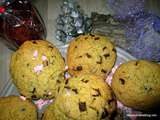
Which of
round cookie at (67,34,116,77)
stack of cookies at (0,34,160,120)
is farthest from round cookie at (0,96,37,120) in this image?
round cookie at (67,34,116,77)

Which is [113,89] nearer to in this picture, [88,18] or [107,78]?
[107,78]

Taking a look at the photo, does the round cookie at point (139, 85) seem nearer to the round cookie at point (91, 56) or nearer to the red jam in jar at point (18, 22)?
the round cookie at point (91, 56)

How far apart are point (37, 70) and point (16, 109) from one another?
0.13 m

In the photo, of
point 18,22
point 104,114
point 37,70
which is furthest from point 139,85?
point 18,22

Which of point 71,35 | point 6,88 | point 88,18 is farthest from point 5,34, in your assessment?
point 88,18

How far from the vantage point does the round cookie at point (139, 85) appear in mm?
779

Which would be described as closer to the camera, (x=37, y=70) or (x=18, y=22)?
(x=37, y=70)

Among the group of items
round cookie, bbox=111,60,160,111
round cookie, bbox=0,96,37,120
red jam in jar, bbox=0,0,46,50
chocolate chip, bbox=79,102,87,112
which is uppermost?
red jam in jar, bbox=0,0,46,50

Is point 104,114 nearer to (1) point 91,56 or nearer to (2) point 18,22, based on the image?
(1) point 91,56

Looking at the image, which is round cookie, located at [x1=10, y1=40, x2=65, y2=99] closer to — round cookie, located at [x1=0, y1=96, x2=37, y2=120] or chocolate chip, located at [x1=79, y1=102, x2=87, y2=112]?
round cookie, located at [x1=0, y1=96, x2=37, y2=120]

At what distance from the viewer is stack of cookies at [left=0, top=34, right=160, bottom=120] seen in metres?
0.74

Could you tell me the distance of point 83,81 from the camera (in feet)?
2.50

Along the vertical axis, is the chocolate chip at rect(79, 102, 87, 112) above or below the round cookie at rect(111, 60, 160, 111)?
below

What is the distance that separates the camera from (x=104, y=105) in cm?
74
